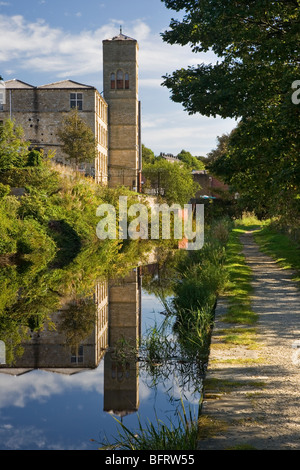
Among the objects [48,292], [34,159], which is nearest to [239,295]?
[48,292]

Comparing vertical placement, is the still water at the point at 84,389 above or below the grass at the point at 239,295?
below

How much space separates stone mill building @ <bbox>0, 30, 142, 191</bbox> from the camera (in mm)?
51594

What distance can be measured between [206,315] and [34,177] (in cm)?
1906

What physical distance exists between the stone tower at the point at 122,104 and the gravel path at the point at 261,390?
5164 cm

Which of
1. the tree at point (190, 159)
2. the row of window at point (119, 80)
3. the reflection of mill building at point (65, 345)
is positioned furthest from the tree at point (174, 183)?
the tree at point (190, 159)

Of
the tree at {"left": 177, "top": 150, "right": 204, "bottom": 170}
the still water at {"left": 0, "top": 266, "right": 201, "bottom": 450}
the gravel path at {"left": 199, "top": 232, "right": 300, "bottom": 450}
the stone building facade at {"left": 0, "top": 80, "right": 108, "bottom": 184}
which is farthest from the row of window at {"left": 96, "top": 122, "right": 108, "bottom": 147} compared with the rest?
the tree at {"left": 177, "top": 150, "right": 204, "bottom": 170}

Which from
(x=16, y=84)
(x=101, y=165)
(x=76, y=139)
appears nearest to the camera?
(x=76, y=139)

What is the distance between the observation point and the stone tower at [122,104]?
60.6m

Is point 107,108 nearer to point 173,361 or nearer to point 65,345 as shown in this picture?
point 65,345

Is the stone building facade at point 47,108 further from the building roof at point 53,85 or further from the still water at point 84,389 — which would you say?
the still water at point 84,389

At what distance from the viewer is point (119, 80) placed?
60.8 meters

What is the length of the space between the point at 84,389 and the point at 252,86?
9031mm

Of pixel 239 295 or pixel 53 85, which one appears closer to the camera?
pixel 239 295
